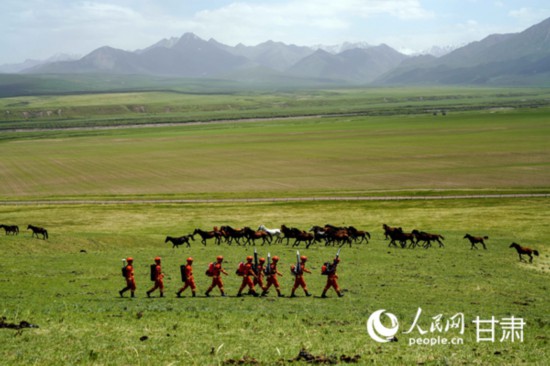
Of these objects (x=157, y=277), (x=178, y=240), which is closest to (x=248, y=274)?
(x=157, y=277)

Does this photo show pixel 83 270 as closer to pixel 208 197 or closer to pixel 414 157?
pixel 208 197

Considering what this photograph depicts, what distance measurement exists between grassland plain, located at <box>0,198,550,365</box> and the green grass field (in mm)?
96

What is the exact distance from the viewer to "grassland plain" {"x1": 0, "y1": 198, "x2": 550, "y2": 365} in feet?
59.6

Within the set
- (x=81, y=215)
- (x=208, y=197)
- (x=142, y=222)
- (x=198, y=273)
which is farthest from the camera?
(x=208, y=197)

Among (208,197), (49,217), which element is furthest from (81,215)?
(208,197)

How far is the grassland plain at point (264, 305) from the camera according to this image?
18172mm

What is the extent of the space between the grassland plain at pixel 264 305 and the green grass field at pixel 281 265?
96 millimetres

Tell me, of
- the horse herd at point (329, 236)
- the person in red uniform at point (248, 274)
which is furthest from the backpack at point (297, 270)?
the horse herd at point (329, 236)

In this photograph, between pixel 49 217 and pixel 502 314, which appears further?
pixel 49 217

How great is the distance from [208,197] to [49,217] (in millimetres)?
23544

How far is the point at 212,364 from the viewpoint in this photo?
16766 mm

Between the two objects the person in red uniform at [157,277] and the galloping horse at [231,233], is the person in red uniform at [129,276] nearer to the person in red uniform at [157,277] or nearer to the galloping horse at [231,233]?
the person in red uniform at [157,277]

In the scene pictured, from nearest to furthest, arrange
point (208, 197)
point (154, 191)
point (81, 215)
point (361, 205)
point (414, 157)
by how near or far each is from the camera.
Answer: point (81, 215), point (361, 205), point (208, 197), point (154, 191), point (414, 157)
